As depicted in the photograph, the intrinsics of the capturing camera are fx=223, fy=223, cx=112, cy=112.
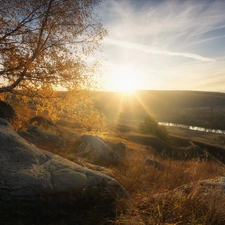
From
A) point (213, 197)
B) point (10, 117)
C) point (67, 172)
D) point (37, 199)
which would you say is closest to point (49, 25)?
point (10, 117)

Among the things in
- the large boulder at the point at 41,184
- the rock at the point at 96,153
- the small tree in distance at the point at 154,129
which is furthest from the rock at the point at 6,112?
the small tree in distance at the point at 154,129

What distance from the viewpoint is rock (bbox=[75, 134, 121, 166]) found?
33.1ft

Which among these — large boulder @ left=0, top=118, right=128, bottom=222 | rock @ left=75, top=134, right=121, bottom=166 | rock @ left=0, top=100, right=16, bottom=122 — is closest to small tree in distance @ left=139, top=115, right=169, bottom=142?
rock @ left=75, top=134, right=121, bottom=166

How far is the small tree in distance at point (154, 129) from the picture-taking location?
2269 inches

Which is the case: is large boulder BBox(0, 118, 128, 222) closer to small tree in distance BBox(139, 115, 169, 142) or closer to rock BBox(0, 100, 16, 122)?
rock BBox(0, 100, 16, 122)

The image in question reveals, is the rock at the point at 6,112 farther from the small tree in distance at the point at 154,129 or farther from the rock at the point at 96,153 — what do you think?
the small tree in distance at the point at 154,129

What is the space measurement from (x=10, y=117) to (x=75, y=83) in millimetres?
4776

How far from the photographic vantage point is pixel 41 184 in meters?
4.07

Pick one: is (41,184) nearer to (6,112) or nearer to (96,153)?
(96,153)

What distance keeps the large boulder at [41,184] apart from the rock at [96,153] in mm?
4728

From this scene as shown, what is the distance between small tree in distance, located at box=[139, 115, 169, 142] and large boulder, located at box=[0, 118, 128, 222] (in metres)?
54.0

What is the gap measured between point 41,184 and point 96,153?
6.79 meters

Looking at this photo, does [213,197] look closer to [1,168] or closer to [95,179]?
[95,179]

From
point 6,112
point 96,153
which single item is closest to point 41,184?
point 96,153
